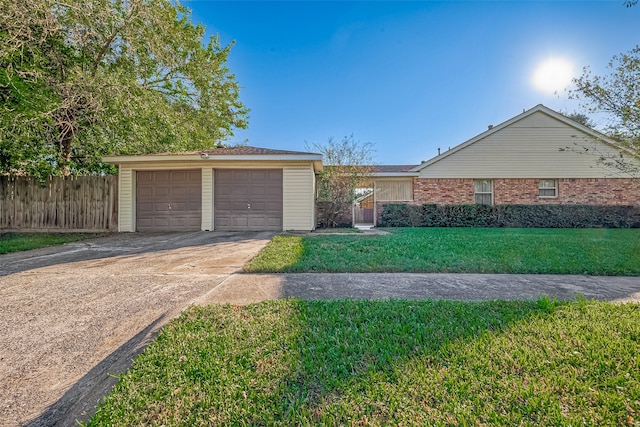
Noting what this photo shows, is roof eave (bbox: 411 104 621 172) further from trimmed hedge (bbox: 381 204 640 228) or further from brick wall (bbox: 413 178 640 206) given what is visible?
trimmed hedge (bbox: 381 204 640 228)

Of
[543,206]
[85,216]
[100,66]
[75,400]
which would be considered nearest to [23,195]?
[85,216]

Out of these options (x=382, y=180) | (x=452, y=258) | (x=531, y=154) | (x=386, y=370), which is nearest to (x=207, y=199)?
(x=452, y=258)

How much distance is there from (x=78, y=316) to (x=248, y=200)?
7.19 meters

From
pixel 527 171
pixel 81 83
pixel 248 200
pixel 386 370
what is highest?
pixel 81 83

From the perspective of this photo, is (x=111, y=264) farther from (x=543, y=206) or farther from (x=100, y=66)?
(x=543, y=206)

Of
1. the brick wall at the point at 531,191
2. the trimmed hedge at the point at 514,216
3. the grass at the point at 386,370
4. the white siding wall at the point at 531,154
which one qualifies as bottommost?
the grass at the point at 386,370

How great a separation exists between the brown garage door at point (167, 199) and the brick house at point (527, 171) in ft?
26.9

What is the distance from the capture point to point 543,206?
1208 centimetres

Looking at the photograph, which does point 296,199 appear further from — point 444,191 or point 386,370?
point 444,191

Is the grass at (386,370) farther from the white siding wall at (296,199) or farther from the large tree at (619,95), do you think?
the large tree at (619,95)

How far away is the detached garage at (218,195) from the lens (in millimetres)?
9406

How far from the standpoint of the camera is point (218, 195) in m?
9.48

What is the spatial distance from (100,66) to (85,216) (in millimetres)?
5176

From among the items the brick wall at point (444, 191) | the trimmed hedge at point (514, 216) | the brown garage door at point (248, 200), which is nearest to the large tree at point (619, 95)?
the trimmed hedge at point (514, 216)
